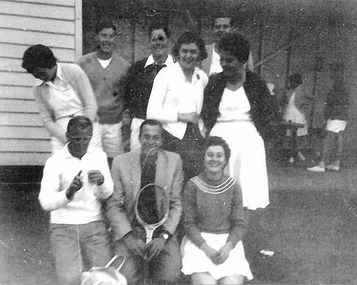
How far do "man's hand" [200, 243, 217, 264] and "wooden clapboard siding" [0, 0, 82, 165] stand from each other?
2589 millimetres

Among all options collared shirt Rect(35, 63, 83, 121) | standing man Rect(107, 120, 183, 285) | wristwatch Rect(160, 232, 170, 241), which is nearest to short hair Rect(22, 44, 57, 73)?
collared shirt Rect(35, 63, 83, 121)

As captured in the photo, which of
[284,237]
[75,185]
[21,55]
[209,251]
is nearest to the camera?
[75,185]

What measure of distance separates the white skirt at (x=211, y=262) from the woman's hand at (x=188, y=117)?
773 millimetres

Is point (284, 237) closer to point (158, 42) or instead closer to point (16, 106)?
point (158, 42)

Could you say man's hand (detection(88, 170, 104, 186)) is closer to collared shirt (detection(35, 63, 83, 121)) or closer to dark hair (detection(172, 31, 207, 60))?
collared shirt (detection(35, 63, 83, 121))

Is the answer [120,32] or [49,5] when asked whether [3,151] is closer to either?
[49,5]

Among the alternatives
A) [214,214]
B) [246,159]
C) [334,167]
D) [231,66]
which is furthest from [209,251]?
[334,167]

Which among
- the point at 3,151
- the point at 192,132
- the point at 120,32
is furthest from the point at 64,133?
the point at 120,32

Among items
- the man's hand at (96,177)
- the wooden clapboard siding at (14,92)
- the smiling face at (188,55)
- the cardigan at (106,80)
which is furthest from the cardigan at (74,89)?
the wooden clapboard siding at (14,92)

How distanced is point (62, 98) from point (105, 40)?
0.62 metres

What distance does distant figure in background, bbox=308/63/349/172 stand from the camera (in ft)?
20.1

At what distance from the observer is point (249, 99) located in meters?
3.15

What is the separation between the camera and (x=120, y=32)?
6.18m

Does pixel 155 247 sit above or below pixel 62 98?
below
